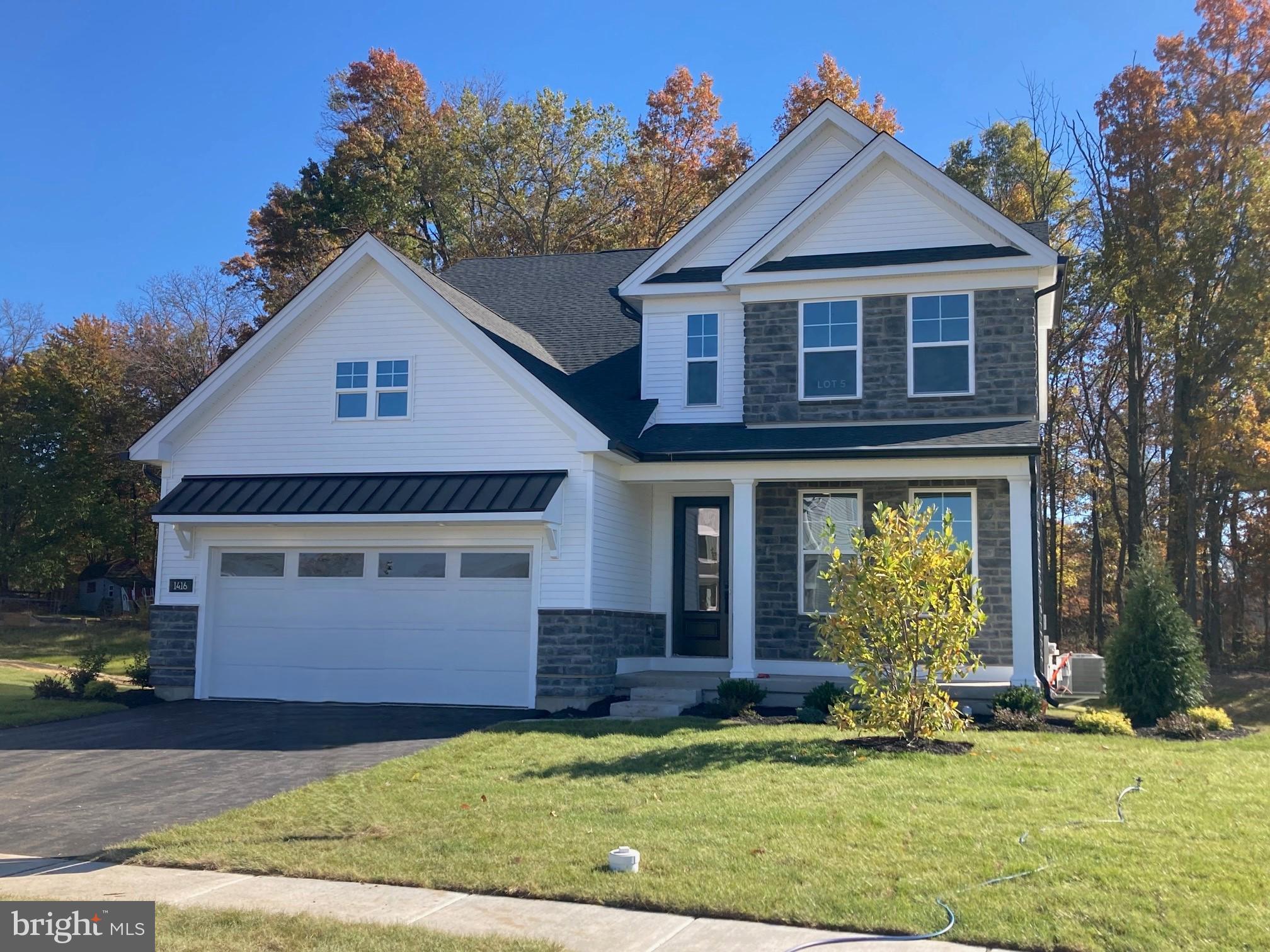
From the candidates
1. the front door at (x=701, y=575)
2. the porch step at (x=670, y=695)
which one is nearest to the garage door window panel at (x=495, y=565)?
the porch step at (x=670, y=695)

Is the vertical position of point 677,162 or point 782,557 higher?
point 677,162

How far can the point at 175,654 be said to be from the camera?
16547mm

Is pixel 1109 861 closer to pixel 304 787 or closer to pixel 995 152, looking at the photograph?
pixel 304 787

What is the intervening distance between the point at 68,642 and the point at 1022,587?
85.2ft

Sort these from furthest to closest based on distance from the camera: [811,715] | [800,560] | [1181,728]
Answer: [800,560]
[811,715]
[1181,728]

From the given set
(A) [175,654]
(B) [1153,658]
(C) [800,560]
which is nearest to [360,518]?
(A) [175,654]

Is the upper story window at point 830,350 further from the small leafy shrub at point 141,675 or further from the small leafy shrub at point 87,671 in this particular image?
the small leafy shrub at point 87,671

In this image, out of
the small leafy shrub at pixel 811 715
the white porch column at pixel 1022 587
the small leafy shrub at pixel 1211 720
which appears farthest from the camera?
the white porch column at pixel 1022 587

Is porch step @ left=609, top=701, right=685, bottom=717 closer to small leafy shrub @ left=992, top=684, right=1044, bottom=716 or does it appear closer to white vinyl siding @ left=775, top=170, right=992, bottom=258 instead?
small leafy shrub @ left=992, top=684, right=1044, bottom=716

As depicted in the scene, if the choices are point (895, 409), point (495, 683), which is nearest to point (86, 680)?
point (495, 683)

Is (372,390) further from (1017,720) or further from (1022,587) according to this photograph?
(1017,720)

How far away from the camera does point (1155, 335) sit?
87.4 feet

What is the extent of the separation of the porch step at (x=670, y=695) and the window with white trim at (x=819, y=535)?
89.5 inches

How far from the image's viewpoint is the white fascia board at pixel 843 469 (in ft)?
47.9
